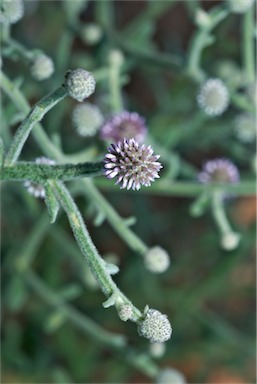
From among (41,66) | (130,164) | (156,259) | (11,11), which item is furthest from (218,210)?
(130,164)

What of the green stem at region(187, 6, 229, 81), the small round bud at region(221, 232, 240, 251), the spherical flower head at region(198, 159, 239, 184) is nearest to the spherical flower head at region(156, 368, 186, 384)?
the small round bud at region(221, 232, 240, 251)

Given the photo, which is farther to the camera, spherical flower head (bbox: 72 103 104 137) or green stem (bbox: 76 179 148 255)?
spherical flower head (bbox: 72 103 104 137)

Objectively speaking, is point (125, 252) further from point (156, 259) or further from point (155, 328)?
point (155, 328)

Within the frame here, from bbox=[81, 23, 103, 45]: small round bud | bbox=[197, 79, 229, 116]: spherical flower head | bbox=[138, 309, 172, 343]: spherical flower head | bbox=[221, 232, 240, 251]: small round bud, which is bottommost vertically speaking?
bbox=[138, 309, 172, 343]: spherical flower head

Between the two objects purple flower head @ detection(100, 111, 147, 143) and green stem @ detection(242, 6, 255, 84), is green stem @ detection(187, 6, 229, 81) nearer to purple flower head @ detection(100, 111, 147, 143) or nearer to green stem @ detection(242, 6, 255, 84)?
green stem @ detection(242, 6, 255, 84)

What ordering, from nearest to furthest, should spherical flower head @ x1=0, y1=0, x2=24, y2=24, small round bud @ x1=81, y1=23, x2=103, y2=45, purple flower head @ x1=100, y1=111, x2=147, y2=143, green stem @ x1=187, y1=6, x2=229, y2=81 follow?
1. spherical flower head @ x1=0, y1=0, x2=24, y2=24
2. purple flower head @ x1=100, y1=111, x2=147, y2=143
3. green stem @ x1=187, y1=6, x2=229, y2=81
4. small round bud @ x1=81, y1=23, x2=103, y2=45

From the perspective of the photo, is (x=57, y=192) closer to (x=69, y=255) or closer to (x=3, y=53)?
(x=3, y=53)

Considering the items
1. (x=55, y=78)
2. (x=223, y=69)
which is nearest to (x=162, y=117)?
(x=223, y=69)
